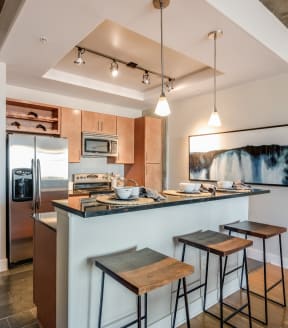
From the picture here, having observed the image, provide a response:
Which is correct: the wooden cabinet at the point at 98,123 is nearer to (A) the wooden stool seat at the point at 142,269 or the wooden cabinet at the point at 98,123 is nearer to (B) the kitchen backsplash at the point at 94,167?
(B) the kitchen backsplash at the point at 94,167

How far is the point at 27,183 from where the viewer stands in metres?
3.21

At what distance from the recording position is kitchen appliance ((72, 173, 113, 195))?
166 inches

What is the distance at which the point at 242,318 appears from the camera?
212 centimetres

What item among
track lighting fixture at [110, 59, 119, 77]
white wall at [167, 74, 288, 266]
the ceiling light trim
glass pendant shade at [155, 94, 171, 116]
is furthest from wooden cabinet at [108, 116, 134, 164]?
glass pendant shade at [155, 94, 171, 116]

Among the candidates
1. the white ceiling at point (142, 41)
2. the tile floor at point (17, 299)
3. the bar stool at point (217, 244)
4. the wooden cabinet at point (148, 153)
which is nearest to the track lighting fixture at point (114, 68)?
the white ceiling at point (142, 41)

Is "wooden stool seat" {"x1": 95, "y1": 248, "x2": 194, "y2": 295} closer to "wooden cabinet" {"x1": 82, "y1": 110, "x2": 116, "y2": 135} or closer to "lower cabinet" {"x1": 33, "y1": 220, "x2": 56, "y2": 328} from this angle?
"lower cabinet" {"x1": 33, "y1": 220, "x2": 56, "y2": 328}

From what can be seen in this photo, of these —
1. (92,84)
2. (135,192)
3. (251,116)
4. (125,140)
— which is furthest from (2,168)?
(251,116)

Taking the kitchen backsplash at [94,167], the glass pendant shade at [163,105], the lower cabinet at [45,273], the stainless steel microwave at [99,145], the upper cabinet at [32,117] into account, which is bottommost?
the lower cabinet at [45,273]

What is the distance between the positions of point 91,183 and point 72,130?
3.35 ft

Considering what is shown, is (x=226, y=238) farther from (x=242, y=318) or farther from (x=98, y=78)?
(x=98, y=78)

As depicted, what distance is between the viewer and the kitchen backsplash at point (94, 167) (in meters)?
4.37

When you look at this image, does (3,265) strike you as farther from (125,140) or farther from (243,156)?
(243,156)

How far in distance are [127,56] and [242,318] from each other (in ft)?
9.98

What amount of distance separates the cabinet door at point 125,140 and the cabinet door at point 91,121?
42cm
